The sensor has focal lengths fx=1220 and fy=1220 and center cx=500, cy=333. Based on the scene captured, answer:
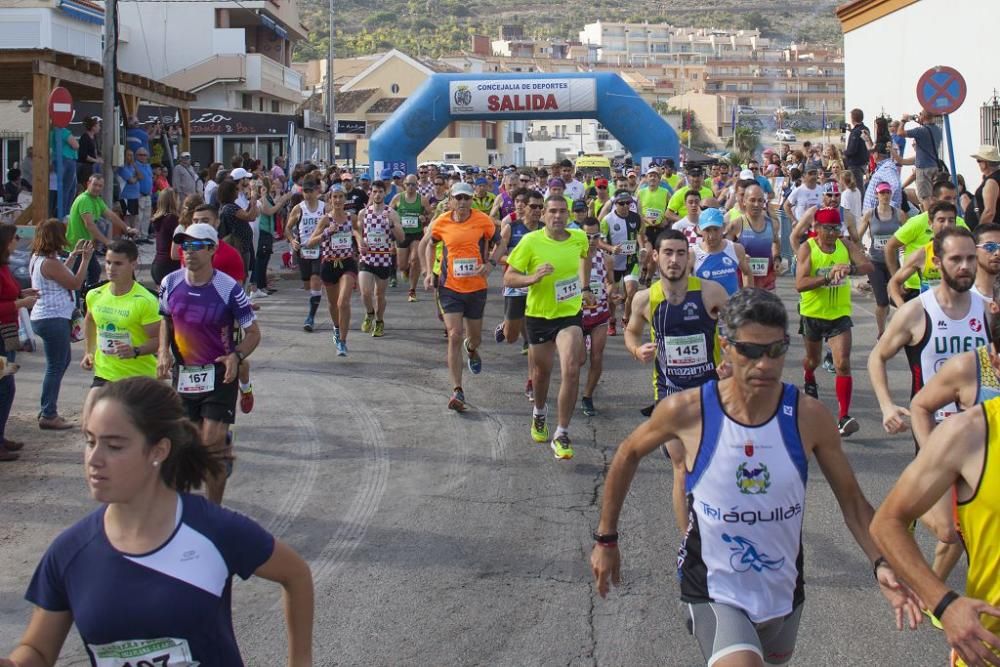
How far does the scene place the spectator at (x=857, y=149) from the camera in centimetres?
2123

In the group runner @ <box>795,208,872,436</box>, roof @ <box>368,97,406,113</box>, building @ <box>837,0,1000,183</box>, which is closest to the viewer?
runner @ <box>795,208,872,436</box>

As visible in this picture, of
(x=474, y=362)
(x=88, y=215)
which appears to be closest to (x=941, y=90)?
(x=474, y=362)

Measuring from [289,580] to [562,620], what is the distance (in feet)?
8.93

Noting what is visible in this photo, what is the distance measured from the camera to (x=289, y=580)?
3303 mm

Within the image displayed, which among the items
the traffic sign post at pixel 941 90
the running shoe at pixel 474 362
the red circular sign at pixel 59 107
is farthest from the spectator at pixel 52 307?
the traffic sign post at pixel 941 90

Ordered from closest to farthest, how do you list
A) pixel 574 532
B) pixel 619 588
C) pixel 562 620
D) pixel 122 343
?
pixel 562 620
pixel 619 588
pixel 574 532
pixel 122 343

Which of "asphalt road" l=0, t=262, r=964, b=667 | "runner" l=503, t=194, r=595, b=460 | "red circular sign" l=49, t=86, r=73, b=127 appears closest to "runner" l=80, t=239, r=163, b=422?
"asphalt road" l=0, t=262, r=964, b=667

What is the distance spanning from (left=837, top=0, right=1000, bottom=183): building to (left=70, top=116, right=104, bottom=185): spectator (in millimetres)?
14999

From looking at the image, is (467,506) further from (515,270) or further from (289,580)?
(289,580)

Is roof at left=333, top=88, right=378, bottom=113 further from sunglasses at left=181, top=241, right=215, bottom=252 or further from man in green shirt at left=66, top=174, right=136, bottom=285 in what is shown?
sunglasses at left=181, top=241, right=215, bottom=252

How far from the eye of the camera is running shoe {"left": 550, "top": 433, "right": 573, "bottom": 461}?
29.4 ft

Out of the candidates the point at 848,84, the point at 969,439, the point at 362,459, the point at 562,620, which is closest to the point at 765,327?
the point at 969,439

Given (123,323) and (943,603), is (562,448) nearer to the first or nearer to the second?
(123,323)

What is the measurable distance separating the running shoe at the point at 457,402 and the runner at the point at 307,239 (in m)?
4.76
